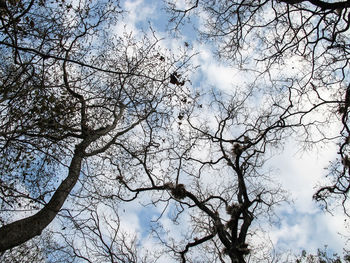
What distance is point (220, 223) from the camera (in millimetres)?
8031

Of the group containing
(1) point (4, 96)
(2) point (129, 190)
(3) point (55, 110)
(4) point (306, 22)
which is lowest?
(1) point (4, 96)

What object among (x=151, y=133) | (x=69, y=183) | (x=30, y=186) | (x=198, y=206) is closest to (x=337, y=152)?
(x=198, y=206)

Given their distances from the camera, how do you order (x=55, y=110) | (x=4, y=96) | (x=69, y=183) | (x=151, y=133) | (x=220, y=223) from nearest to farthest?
(x=4, y=96) < (x=55, y=110) < (x=69, y=183) < (x=151, y=133) < (x=220, y=223)

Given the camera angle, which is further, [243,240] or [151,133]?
[243,240]

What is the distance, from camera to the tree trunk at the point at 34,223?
421 cm

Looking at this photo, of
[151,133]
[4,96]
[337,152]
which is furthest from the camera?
[337,152]

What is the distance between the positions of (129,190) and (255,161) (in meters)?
4.24

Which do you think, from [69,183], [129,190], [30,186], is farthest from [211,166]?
[30,186]

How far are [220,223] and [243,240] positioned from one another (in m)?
0.79

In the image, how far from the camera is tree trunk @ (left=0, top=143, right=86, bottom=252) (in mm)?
4211

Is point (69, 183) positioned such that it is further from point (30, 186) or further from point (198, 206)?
point (198, 206)

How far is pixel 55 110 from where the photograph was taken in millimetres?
4289

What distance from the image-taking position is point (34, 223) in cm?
460

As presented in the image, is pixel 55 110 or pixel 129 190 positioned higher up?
pixel 129 190
